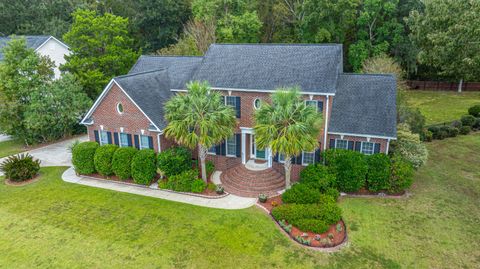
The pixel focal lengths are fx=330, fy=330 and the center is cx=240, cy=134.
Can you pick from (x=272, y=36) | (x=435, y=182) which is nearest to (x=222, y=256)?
(x=435, y=182)

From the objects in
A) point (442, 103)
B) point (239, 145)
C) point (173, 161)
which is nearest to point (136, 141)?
point (173, 161)

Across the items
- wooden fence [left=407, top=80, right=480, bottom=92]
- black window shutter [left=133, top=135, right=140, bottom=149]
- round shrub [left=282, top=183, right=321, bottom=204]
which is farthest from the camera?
wooden fence [left=407, top=80, right=480, bottom=92]

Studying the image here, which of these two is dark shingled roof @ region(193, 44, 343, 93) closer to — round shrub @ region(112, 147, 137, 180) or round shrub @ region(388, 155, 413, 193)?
round shrub @ region(388, 155, 413, 193)

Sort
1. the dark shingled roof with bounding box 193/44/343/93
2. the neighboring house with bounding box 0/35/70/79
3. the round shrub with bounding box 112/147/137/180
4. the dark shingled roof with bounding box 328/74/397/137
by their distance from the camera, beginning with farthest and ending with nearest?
1. the neighboring house with bounding box 0/35/70/79
2. the round shrub with bounding box 112/147/137/180
3. the dark shingled roof with bounding box 193/44/343/93
4. the dark shingled roof with bounding box 328/74/397/137

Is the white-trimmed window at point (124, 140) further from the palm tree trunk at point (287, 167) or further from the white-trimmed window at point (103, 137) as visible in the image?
the palm tree trunk at point (287, 167)

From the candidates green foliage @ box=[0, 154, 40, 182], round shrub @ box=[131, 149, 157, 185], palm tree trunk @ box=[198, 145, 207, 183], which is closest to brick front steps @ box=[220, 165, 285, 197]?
palm tree trunk @ box=[198, 145, 207, 183]

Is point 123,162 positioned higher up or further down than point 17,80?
further down

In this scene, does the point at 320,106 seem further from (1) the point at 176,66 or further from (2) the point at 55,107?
(2) the point at 55,107

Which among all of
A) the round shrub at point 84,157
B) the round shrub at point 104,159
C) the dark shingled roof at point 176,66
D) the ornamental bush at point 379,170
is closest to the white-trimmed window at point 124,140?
the round shrub at point 104,159
